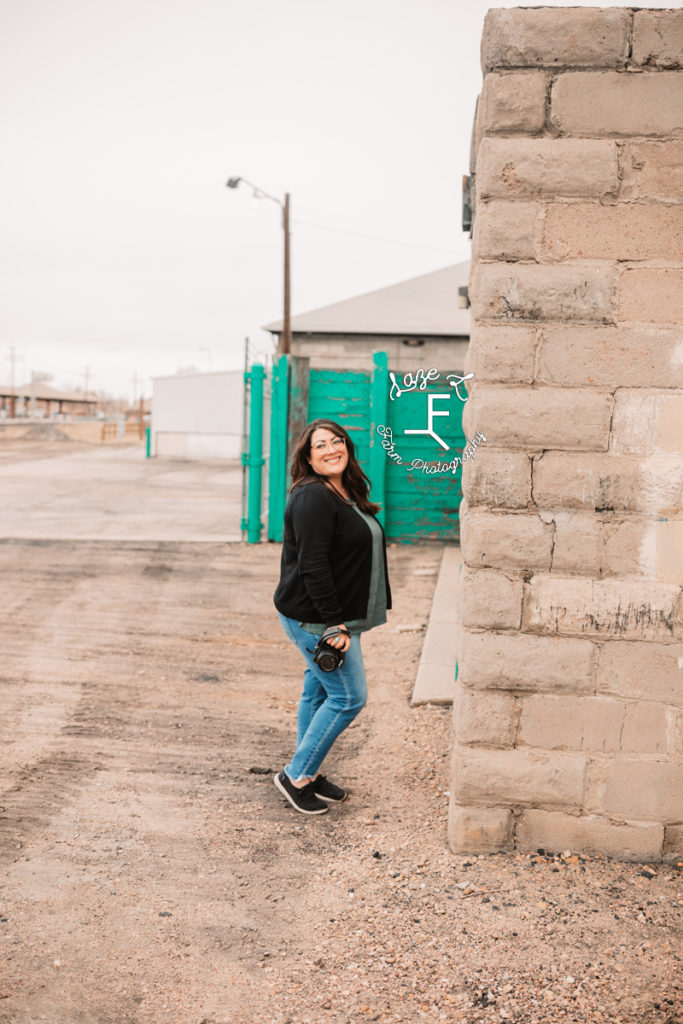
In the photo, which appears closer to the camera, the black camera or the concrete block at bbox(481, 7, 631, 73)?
the concrete block at bbox(481, 7, 631, 73)

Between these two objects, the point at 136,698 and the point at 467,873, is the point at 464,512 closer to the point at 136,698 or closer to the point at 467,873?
the point at 467,873

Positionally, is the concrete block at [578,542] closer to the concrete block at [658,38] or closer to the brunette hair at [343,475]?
the brunette hair at [343,475]

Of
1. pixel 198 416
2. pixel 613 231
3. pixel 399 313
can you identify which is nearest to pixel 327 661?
pixel 613 231

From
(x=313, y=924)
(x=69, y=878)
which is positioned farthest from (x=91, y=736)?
(x=313, y=924)

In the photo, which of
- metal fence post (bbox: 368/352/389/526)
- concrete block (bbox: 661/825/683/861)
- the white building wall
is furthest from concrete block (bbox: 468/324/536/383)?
the white building wall

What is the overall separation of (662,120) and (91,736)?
14.6ft

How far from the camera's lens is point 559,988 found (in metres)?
2.90

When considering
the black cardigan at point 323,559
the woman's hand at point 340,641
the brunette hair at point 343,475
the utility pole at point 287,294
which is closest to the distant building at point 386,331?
the utility pole at point 287,294

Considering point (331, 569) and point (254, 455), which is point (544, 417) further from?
point (254, 455)

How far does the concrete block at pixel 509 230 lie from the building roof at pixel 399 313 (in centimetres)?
1724

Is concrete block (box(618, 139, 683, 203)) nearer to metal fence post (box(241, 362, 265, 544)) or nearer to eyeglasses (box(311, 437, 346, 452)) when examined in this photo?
eyeglasses (box(311, 437, 346, 452))

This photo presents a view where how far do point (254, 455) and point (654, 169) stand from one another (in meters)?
8.22

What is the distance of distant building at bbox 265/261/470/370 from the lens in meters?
21.1

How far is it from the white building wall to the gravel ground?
27097 mm
